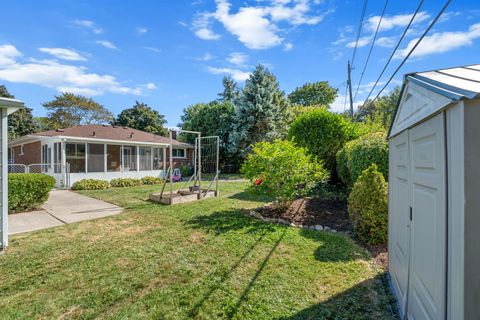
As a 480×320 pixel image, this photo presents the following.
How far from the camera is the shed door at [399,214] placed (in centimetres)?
259

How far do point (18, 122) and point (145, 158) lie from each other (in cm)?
2283

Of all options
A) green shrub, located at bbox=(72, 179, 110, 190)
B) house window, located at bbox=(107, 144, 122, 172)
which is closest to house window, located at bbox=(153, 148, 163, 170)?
house window, located at bbox=(107, 144, 122, 172)

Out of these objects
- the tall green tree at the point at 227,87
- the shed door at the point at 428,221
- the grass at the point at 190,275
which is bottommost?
the grass at the point at 190,275

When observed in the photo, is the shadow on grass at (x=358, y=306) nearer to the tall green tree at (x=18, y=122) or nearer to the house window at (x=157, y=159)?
the house window at (x=157, y=159)

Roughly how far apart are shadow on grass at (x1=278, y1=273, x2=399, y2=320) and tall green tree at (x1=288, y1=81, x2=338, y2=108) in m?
37.7

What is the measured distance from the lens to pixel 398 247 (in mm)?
2992

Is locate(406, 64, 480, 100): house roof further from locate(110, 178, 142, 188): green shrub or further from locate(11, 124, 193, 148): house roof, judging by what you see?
locate(11, 124, 193, 148): house roof

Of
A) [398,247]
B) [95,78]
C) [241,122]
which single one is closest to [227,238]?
[398,247]

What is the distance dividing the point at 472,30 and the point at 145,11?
8.27m

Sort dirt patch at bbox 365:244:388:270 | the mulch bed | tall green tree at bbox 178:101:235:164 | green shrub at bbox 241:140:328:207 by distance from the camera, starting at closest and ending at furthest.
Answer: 1. dirt patch at bbox 365:244:388:270
2. the mulch bed
3. green shrub at bbox 241:140:328:207
4. tall green tree at bbox 178:101:235:164

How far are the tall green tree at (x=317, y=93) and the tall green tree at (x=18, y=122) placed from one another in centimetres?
3501

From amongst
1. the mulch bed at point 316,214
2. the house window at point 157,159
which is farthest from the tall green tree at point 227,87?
the mulch bed at point 316,214

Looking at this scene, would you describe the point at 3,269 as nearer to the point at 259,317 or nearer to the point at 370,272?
the point at 259,317

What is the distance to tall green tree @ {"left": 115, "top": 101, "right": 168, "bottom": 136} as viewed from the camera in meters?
34.7
